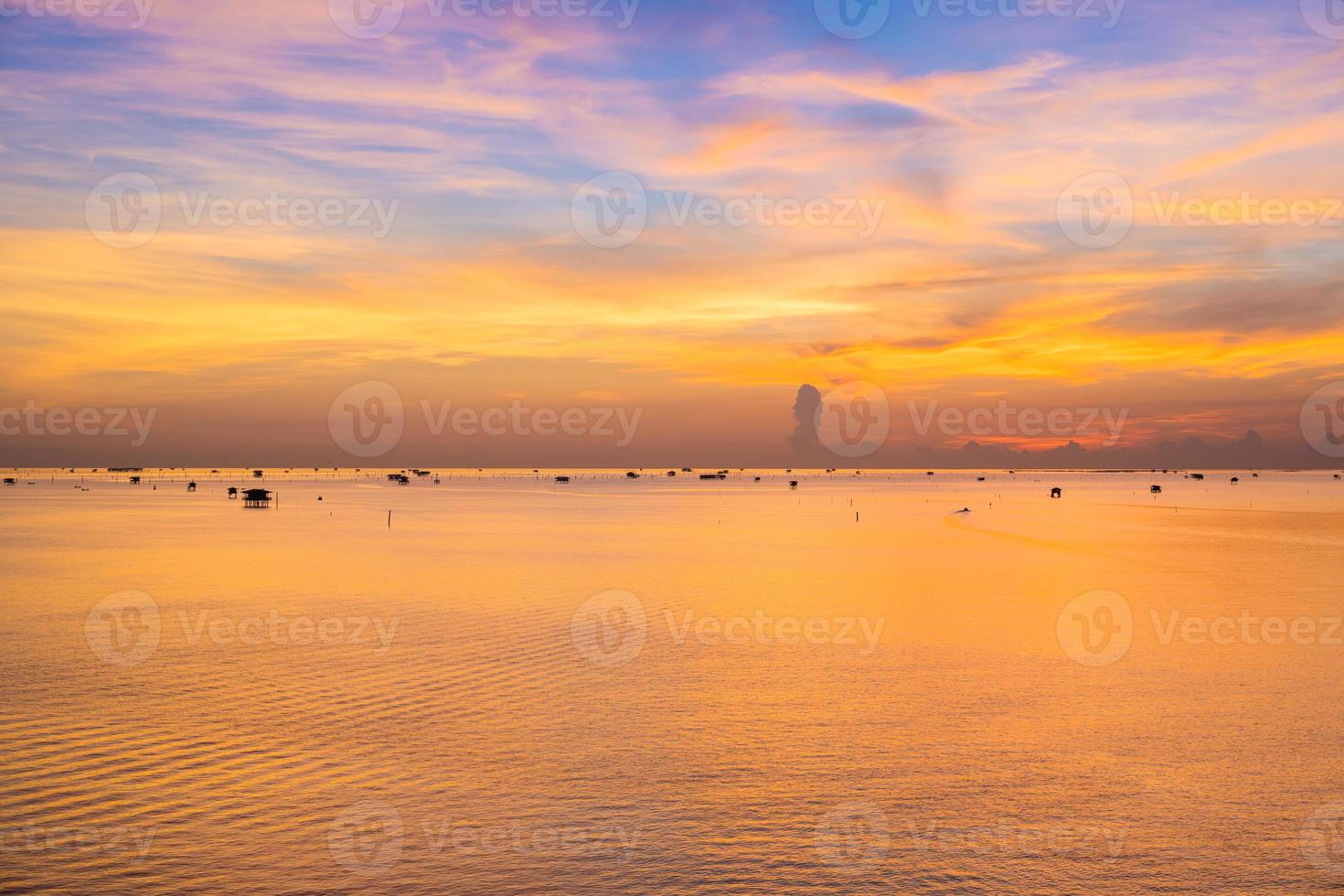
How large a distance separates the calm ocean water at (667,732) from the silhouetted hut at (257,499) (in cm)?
6348

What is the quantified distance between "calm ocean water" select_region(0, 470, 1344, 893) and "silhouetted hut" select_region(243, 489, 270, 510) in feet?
208

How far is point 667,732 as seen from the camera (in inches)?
732

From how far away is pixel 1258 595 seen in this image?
36688 millimetres

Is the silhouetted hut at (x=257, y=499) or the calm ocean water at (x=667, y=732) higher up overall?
the silhouetted hut at (x=257, y=499)

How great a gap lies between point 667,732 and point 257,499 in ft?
327

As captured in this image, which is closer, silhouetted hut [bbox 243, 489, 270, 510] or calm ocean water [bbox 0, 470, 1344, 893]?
calm ocean water [bbox 0, 470, 1344, 893]

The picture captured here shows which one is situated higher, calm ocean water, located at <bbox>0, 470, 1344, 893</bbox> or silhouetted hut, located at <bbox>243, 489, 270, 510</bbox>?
silhouetted hut, located at <bbox>243, 489, 270, 510</bbox>

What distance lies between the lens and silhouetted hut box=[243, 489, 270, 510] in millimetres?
103312

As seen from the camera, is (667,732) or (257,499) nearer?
(667,732)

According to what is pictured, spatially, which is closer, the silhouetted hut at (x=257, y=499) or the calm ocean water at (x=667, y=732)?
the calm ocean water at (x=667, y=732)

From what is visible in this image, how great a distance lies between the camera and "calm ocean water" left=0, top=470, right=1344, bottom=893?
42.1 feet

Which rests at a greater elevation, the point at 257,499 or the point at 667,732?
the point at 257,499

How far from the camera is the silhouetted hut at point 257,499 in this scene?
103 meters

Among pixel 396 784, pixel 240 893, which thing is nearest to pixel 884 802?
pixel 396 784
